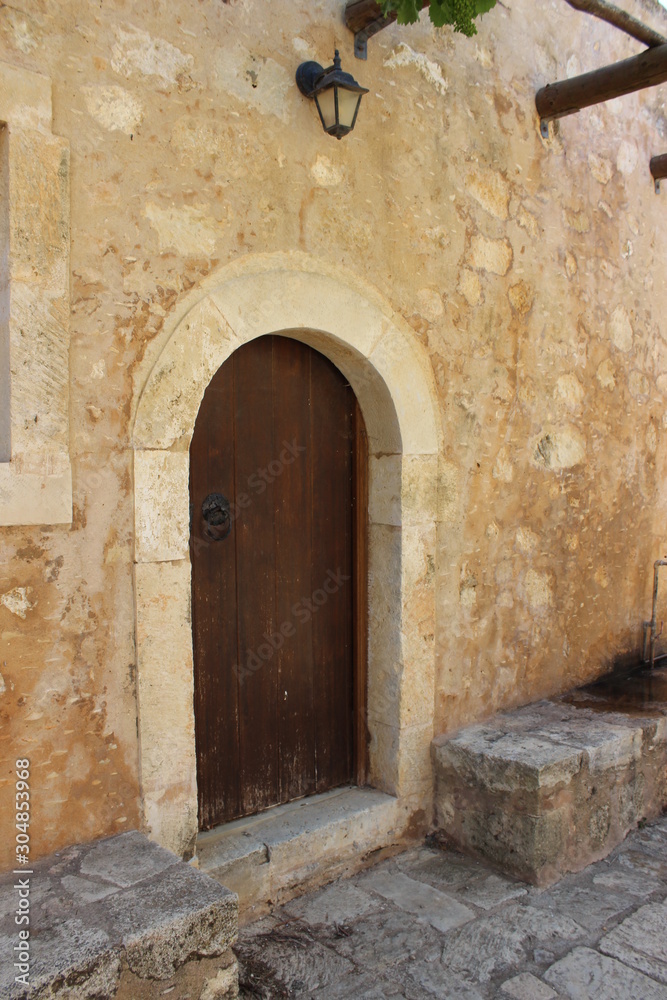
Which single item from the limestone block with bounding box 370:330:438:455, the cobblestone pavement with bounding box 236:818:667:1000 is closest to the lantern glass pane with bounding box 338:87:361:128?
the limestone block with bounding box 370:330:438:455

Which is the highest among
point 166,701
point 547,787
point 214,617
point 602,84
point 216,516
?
point 602,84

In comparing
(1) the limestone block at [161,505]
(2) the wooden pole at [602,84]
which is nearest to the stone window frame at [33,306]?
(1) the limestone block at [161,505]

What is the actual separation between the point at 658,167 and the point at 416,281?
2.30 metres

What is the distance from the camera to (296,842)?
111 inches

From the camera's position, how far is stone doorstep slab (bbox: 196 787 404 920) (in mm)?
2682

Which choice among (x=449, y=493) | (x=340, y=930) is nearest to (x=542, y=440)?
(x=449, y=493)

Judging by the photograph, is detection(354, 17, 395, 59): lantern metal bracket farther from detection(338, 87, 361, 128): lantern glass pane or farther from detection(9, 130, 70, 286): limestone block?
detection(9, 130, 70, 286): limestone block

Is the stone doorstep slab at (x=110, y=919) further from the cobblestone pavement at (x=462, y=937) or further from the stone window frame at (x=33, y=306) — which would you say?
the stone window frame at (x=33, y=306)

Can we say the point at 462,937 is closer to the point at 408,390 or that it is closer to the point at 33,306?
the point at 408,390

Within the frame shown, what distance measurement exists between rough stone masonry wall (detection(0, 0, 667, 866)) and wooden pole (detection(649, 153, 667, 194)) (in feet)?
0.45

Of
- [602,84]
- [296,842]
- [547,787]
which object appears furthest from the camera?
[602,84]

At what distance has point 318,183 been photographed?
278 cm

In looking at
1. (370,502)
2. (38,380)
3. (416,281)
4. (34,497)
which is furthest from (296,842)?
(416,281)

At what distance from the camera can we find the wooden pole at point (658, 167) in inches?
176
